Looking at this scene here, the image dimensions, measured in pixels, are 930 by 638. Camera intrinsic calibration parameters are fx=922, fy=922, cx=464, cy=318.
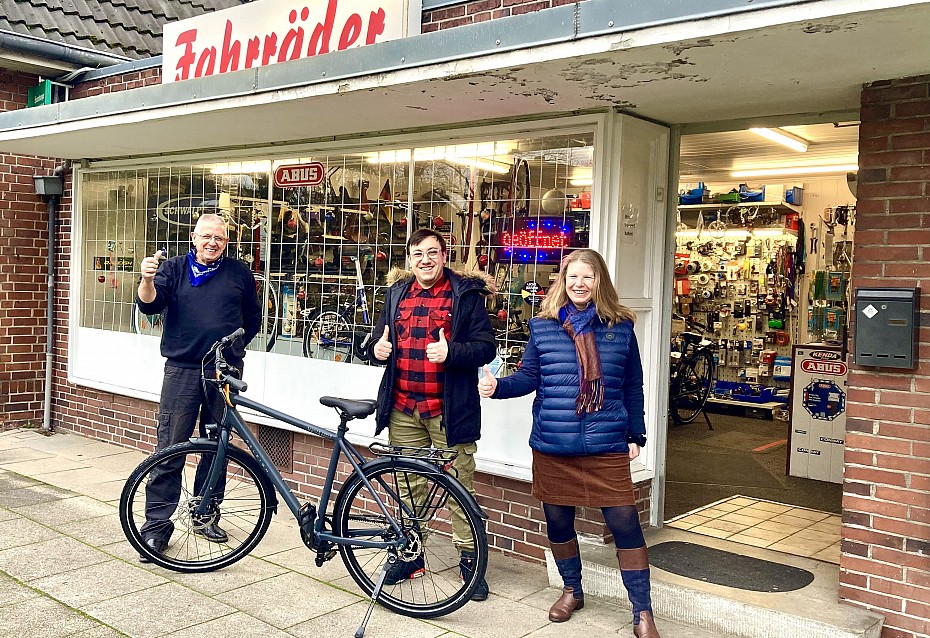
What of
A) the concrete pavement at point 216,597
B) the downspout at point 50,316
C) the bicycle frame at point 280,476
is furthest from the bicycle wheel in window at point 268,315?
the downspout at point 50,316

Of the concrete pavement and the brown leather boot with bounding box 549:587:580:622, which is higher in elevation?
the brown leather boot with bounding box 549:587:580:622

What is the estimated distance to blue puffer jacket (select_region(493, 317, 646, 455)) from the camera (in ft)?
13.7

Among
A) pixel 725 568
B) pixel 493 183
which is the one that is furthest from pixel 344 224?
pixel 725 568

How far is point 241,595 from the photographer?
4680 mm

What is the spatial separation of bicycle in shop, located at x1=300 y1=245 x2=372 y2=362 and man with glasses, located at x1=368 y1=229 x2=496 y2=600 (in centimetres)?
150

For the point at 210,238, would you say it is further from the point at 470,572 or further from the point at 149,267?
the point at 470,572

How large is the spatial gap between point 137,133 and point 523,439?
147 inches

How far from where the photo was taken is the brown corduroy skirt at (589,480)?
4.19m

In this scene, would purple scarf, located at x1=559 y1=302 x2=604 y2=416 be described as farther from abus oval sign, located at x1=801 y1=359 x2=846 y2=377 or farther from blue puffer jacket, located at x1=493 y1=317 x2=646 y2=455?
abus oval sign, located at x1=801 y1=359 x2=846 y2=377

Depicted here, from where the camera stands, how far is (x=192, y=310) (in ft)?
17.5

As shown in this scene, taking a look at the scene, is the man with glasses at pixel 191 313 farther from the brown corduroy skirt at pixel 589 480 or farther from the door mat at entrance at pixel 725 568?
the door mat at entrance at pixel 725 568

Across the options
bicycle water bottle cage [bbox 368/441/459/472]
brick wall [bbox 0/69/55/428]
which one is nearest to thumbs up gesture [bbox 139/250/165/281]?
bicycle water bottle cage [bbox 368/441/459/472]

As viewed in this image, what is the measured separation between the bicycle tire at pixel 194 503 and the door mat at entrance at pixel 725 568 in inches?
83.9

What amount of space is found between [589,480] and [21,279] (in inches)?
273
